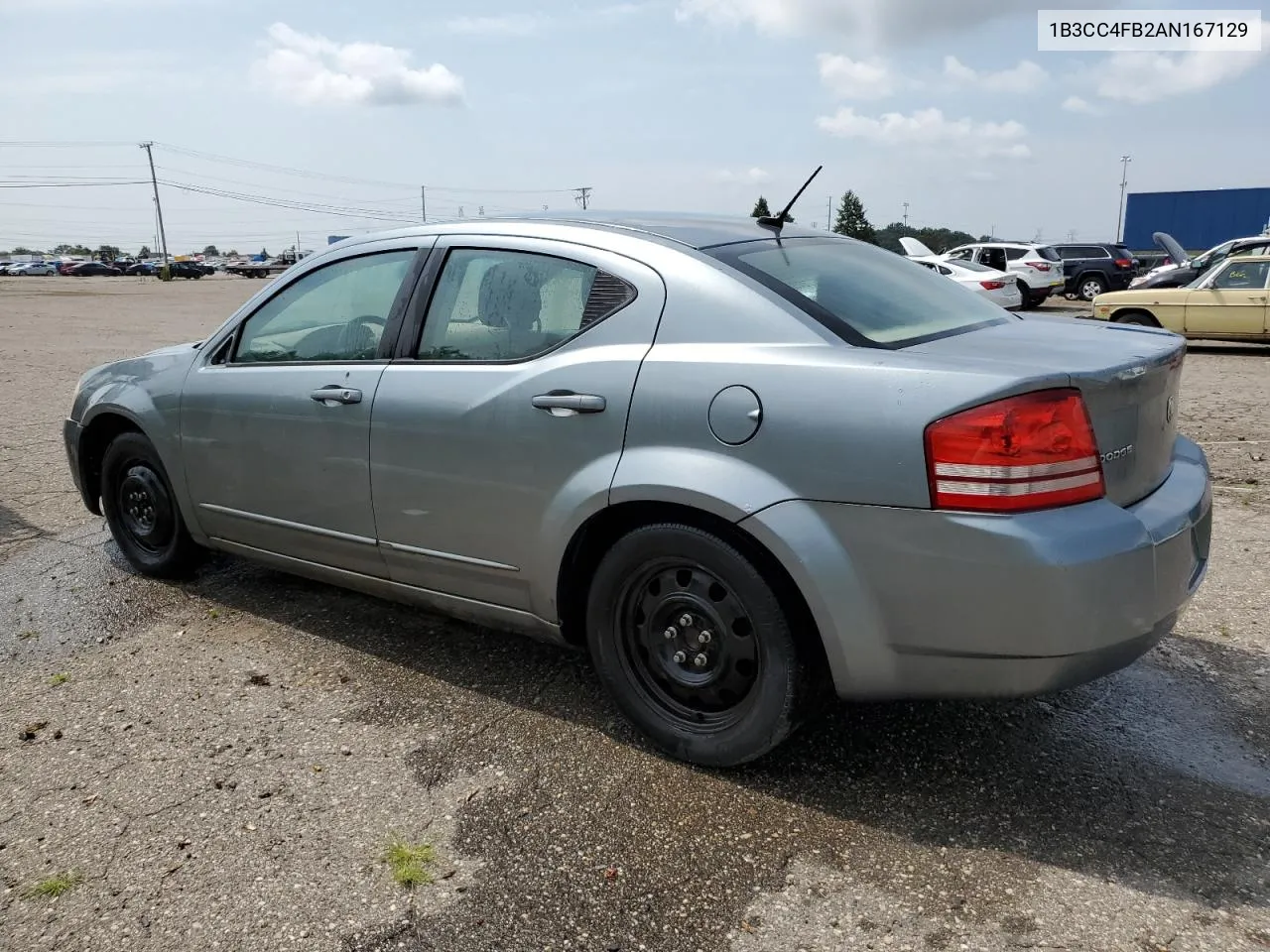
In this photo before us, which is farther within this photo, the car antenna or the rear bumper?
the car antenna

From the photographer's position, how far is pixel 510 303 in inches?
131

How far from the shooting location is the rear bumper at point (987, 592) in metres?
2.38

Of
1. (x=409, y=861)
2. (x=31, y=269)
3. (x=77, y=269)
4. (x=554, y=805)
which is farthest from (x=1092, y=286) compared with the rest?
(x=31, y=269)

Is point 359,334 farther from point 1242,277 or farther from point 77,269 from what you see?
point 77,269

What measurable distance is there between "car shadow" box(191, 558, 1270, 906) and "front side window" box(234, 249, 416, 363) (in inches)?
46.7

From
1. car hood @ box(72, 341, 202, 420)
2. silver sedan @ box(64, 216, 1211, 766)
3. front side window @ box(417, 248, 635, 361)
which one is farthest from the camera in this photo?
car hood @ box(72, 341, 202, 420)

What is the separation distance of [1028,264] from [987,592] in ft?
74.6

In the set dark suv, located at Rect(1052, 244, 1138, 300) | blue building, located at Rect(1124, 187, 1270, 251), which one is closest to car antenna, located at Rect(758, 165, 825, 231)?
dark suv, located at Rect(1052, 244, 1138, 300)

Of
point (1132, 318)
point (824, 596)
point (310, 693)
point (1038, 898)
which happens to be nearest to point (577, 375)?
point (824, 596)

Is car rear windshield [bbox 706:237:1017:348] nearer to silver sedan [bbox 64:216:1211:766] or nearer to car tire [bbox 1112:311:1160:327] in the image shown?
silver sedan [bbox 64:216:1211:766]

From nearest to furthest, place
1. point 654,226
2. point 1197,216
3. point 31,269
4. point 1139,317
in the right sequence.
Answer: point 654,226, point 1139,317, point 1197,216, point 31,269

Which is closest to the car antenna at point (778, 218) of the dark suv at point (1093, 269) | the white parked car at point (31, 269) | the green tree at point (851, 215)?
the dark suv at point (1093, 269)

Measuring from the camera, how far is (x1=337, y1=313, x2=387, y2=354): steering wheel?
368 centimetres

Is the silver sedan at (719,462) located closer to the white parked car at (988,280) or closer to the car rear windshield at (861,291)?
the car rear windshield at (861,291)
